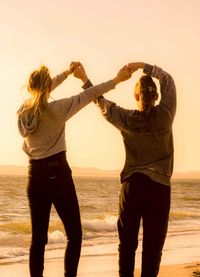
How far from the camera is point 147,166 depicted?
3.83 metres

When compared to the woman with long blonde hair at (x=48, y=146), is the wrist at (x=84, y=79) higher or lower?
higher

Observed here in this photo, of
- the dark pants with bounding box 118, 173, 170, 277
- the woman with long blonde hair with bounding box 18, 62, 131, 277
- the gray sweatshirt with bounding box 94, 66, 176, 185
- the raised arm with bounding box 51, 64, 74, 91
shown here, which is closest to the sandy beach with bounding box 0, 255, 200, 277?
the dark pants with bounding box 118, 173, 170, 277

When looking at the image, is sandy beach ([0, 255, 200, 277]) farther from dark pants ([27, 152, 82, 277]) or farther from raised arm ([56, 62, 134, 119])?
raised arm ([56, 62, 134, 119])

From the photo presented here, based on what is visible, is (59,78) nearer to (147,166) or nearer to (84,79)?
(84,79)

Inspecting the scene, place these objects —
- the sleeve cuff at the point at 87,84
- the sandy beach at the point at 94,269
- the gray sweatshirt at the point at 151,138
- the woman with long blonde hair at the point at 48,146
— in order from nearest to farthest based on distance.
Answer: the gray sweatshirt at the point at 151,138, the woman with long blonde hair at the point at 48,146, the sleeve cuff at the point at 87,84, the sandy beach at the point at 94,269

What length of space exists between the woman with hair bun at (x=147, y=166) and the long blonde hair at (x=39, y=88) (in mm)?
477

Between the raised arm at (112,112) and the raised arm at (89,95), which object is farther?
the raised arm at (89,95)

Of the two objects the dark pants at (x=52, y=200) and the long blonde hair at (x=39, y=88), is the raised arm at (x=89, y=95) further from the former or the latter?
the dark pants at (x=52, y=200)

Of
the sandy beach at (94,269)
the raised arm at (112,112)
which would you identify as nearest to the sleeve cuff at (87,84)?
the raised arm at (112,112)

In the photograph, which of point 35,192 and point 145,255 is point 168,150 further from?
point 35,192

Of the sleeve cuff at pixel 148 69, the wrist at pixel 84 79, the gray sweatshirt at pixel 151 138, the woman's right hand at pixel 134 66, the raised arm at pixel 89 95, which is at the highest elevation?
the woman's right hand at pixel 134 66

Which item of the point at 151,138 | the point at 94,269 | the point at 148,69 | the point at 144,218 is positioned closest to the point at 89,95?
the point at 148,69

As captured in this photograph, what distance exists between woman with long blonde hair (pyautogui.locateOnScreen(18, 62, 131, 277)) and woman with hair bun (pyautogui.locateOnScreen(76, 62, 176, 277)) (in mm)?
273

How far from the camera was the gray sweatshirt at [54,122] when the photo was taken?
404 cm
